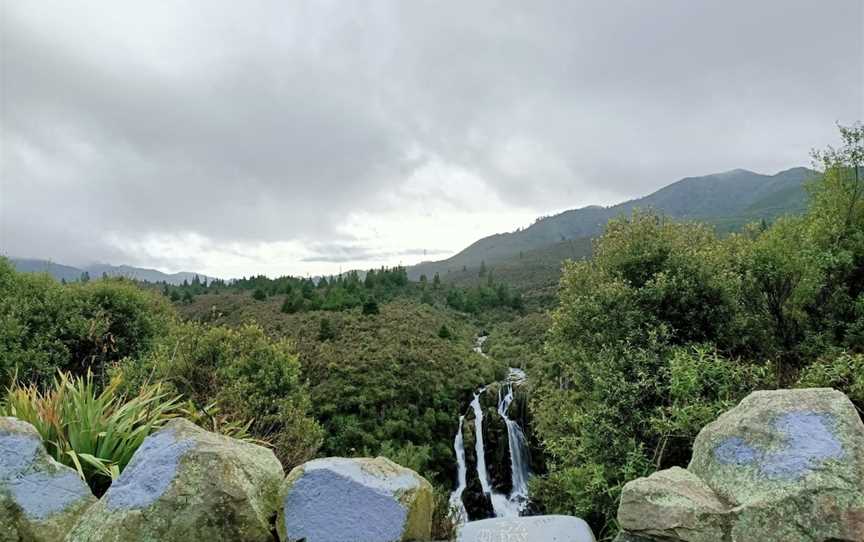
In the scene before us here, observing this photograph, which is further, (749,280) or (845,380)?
(749,280)

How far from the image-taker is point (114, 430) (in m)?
5.14

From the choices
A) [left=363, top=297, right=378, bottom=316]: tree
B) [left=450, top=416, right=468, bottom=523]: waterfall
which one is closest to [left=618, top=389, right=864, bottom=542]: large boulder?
[left=450, top=416, right=468, bottom=523]: waterfall

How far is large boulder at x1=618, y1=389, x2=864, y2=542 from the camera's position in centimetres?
316

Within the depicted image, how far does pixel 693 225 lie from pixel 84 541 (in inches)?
460

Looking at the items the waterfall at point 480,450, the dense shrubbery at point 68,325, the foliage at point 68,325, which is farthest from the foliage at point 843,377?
the waterfall at point 480,450

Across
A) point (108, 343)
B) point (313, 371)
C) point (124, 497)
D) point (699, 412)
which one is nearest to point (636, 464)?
point (699, 412)

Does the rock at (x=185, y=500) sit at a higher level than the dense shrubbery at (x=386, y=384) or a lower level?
higher

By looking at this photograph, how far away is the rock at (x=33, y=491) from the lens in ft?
13.0

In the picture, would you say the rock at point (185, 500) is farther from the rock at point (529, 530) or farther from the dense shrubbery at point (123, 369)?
the rock at point (529, 530)

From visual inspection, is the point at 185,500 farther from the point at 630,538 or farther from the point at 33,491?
the point at 630,538

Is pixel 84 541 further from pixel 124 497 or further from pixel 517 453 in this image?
pixel 517 453

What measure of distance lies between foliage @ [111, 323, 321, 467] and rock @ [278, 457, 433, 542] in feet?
17.3

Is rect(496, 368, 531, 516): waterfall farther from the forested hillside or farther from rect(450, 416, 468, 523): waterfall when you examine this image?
the forested hillside

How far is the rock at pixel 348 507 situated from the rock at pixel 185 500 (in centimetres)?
26
